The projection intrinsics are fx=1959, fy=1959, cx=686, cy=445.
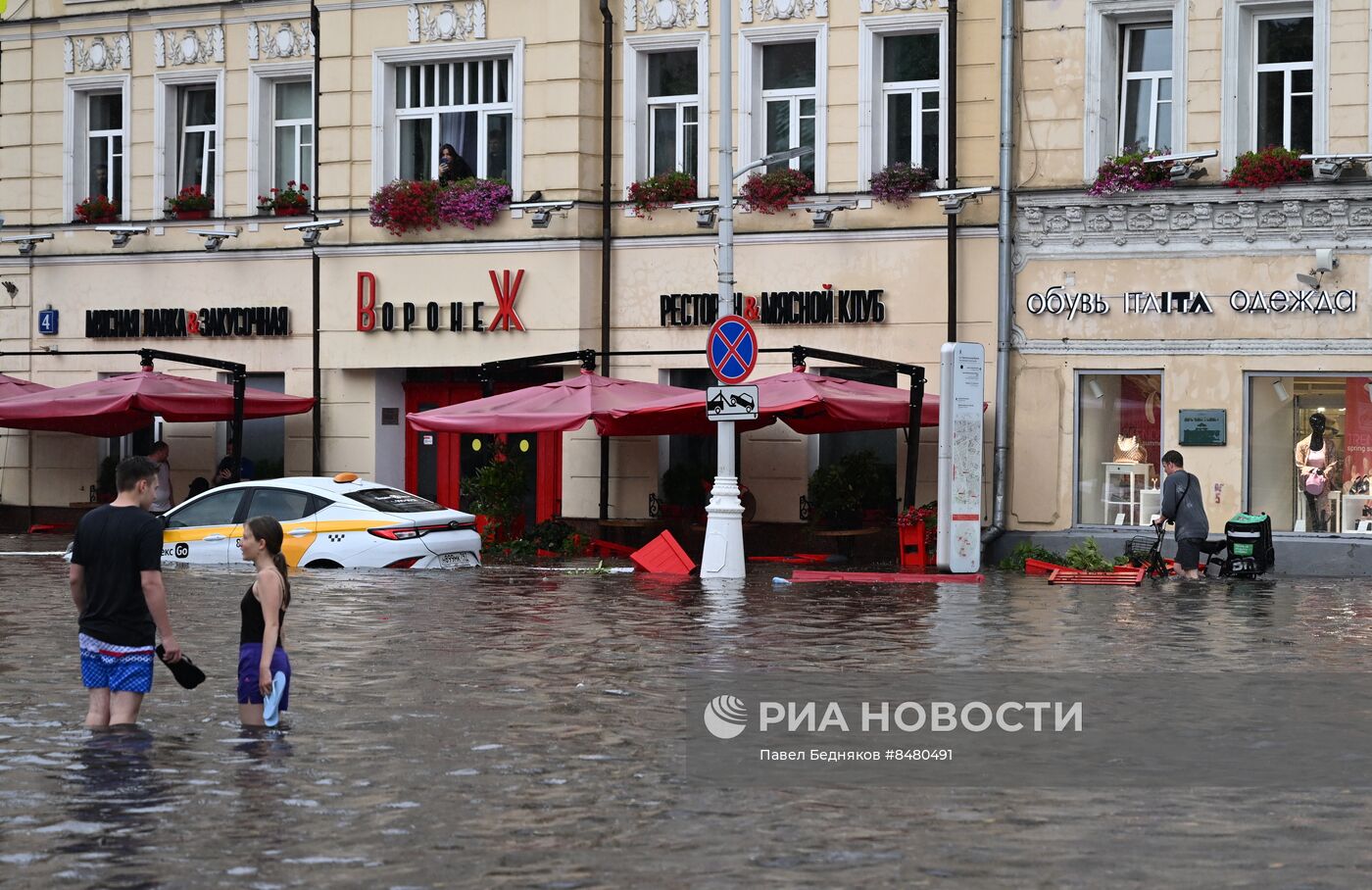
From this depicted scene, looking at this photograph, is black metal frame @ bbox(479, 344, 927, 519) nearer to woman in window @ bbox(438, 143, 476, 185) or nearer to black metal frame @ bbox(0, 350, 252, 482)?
woman in window @ bbox(438, 143, 476, 185)

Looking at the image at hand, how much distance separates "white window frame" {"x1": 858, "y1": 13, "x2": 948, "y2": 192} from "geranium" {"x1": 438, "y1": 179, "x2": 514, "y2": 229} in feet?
17.2

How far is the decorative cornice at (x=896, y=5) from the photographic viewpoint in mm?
26312

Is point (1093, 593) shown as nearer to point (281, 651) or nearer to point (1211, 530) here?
point (1211, 530)

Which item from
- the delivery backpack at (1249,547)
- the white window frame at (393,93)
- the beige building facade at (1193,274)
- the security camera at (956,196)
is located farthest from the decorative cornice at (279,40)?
the delivery backpack at (1249,547)

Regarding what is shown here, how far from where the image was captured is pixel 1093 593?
2094 centimetres

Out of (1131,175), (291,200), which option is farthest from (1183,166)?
(291,200)

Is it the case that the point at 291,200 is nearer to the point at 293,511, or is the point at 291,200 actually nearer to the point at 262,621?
the point at 293,511

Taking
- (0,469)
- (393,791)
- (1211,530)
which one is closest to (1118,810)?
(393,791)

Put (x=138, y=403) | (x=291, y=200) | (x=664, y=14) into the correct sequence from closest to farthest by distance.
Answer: (x=138, y=403) → (x=664, y=14) → (x=291, y=200)

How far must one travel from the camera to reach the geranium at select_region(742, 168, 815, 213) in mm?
26656

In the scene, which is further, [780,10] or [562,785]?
[780,10]

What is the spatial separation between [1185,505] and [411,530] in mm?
9079

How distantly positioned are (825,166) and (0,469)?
15005 millimetres

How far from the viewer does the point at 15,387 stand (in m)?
30.0
